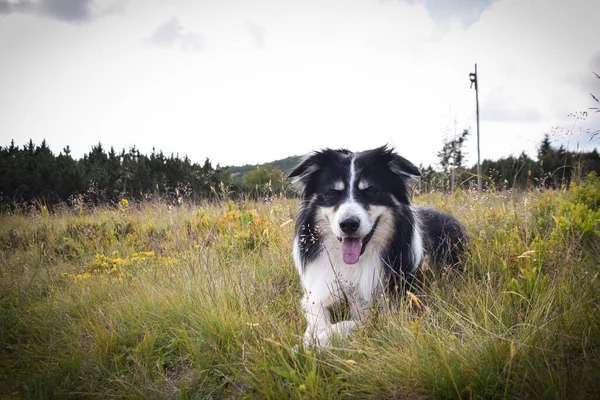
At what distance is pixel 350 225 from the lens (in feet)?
9.39

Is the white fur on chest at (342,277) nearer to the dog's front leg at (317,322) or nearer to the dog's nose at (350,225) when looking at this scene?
the dog's front leg at (317,322)

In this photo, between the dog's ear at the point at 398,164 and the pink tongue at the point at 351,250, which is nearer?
the pink tongue at the point at 351,250

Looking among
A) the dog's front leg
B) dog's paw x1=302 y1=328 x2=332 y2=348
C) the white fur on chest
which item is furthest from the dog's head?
dog's paw x1=302 y1=328 x2=332 y2=348

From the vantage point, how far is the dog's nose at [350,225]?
112 inches

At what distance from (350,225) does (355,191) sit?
0.46 metres

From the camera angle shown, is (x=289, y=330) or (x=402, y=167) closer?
(x=289, y=330)

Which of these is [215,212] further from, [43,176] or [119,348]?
[43,176]

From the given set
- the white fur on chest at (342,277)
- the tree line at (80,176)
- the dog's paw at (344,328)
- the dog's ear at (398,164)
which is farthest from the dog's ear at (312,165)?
the tree line at (80,176)


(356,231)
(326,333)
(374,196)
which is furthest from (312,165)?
(326,333)

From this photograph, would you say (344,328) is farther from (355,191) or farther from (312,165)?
(312,165)

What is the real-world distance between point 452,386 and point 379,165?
216 centimetres

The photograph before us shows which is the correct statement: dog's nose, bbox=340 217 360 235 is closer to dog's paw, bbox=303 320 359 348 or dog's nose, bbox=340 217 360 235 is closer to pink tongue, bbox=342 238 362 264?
pink tongue, bbox=342 238 362 264

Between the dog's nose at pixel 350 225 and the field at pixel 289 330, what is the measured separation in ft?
2.23

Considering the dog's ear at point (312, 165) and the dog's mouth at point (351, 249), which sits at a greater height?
the dog's ear at point (312, 165)
